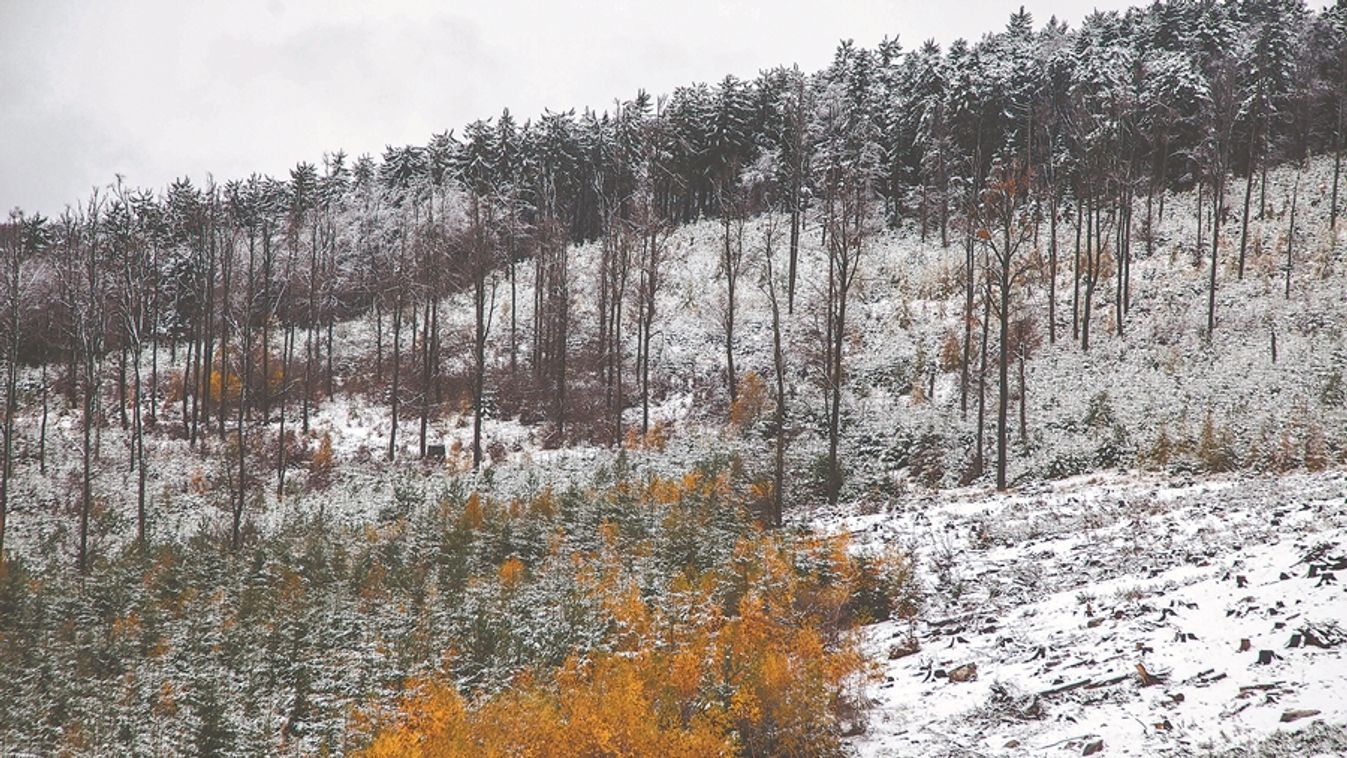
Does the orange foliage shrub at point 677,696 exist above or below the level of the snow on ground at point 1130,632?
below

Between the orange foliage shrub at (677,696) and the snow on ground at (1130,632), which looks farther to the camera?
the orange foliage shrub at (677,696)

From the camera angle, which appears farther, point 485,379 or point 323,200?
point 323,200

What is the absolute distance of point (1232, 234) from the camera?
34656 millimetres

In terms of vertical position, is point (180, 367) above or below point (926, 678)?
above

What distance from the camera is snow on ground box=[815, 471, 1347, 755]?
6855 millimetres

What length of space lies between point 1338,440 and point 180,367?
156 ft

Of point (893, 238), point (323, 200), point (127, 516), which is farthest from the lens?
point (323, 200)

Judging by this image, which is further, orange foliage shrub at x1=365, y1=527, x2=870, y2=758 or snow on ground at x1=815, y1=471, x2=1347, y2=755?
orange foliage shrub at x1=365, y1=527, x2=870, y2=758

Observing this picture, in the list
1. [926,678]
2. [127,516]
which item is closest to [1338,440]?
[926,678]

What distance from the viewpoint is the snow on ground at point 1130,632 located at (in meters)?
6.86

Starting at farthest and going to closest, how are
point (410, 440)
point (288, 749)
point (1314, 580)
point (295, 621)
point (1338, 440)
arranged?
point (410, 440) → point (1338, 440) → point (295, 621) → point (288, 749) → point (1314, 580)

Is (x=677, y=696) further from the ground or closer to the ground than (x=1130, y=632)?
closer to the ground

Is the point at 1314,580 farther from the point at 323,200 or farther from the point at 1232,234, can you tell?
the point at 323,200

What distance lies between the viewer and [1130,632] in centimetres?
876
